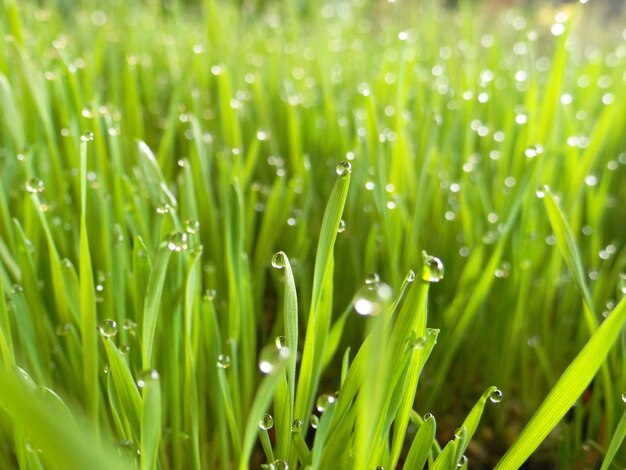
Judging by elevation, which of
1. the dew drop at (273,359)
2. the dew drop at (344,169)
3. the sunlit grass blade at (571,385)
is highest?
the dew drop at (344,169)

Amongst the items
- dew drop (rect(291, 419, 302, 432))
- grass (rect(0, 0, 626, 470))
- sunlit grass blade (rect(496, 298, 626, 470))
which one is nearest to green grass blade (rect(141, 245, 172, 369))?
grass (rect(0, 0, 626, 470))

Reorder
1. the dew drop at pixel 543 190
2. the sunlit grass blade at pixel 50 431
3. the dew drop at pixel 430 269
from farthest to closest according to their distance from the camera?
the dew drop at pixel 543 190 → the dew drop at pixel 430 269 → the sunlit grass blade at pixel 50 431

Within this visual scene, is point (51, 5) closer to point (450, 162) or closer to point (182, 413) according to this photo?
point (450, 162)

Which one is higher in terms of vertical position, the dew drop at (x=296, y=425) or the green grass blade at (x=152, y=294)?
the green grass blade at (x=152, y=294)

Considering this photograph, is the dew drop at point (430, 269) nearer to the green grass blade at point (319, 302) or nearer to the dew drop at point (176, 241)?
the green grass blade at point (319, 302)

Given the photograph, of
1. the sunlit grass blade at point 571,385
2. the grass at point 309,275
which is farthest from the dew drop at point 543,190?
the sunlit grass blade at point 571,385

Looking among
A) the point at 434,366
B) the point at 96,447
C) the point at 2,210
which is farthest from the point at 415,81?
the point at 96,447

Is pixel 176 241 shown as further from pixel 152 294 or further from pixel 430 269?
pixel 430 269

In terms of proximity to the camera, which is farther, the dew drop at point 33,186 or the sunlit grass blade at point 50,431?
the dew drop at point 33,186

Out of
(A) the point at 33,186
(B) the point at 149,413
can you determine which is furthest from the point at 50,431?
(A) the point at 33,186
